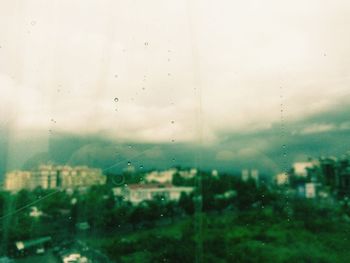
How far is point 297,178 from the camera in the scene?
2105 mm

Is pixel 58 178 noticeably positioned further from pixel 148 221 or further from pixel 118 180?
pixel 148 221

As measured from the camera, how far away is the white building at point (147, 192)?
74.7 inches

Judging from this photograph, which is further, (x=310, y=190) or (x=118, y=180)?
(x=310, y=190)

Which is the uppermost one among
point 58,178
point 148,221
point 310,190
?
point 58,178

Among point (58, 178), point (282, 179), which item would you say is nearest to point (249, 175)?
point (282, 179)

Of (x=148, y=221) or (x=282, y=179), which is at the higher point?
(x=282, y=179)

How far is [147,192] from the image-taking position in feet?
6.30

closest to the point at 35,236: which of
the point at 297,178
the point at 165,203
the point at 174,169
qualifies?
the point at 165,203

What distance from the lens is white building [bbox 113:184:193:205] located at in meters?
1.90

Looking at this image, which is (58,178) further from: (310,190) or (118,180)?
(310,190)

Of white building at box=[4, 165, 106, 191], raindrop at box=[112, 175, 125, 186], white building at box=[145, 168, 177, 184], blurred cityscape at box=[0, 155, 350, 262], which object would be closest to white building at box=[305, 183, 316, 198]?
blurred cityscape at box=[0, 155, 350, 262]

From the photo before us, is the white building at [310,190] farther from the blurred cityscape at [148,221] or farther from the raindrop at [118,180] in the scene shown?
the raindrop at [118,180]

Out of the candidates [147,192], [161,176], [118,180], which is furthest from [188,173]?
[118,180]

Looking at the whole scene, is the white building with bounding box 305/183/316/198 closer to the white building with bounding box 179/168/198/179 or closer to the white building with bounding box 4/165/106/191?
the white building with bounding box 179/168/198/179
